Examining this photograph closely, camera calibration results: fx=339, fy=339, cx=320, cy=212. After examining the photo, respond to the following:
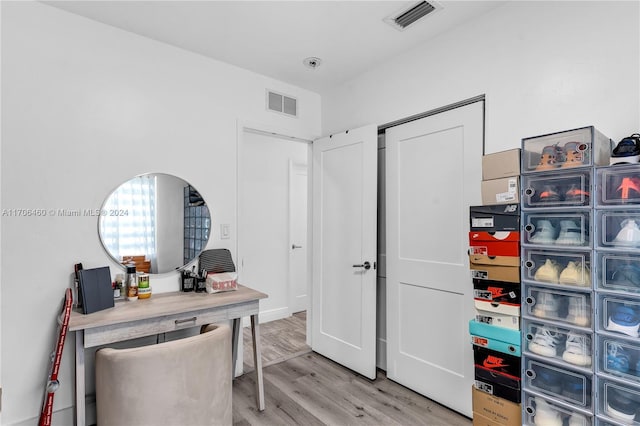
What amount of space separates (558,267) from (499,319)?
14.1 inches

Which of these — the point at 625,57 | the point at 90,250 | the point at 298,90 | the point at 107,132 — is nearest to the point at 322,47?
the point at 298,90

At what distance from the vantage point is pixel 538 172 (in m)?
1.53

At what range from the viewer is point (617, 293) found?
52.6 inches

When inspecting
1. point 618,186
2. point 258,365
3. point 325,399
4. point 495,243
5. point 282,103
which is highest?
point 282,103

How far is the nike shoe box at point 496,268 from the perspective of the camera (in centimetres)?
159

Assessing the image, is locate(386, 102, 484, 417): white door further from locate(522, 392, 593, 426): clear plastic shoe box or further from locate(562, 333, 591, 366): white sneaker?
locate(562, 333, 591, 366): white sneaker

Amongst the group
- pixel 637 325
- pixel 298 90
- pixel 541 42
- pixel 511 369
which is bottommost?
pixel 511 369

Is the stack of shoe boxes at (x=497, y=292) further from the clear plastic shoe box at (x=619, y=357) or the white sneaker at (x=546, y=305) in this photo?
the clear plastic shoe box at (x=619, y=357)

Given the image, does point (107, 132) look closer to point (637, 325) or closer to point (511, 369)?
point (511, 369)

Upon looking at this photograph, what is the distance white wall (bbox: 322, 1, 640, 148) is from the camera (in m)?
1.62

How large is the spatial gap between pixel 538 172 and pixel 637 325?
70cm

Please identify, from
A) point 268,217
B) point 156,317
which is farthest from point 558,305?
point 268,217

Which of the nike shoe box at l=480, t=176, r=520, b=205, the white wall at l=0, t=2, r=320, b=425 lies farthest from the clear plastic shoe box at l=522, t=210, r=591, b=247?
the white wall at l=0, t=2, r=320, b=425

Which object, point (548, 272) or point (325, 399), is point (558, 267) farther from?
point (325, 399)
